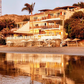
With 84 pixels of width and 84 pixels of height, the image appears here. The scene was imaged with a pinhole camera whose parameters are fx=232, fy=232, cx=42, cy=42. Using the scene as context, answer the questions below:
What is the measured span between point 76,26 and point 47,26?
11.3m

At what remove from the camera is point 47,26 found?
2388 inches

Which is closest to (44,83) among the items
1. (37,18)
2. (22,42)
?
(22,42)

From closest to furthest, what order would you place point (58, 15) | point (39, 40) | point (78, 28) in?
point (78, 28)
point (39, 40)
point (58, 15)

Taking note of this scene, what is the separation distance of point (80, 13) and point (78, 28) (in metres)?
10.0

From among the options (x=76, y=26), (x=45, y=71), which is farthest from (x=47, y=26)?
(x=45, y=71)

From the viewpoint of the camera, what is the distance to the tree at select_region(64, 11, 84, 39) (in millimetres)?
50569

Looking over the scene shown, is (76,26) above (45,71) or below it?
above

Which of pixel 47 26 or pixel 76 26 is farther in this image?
pixel 47 26

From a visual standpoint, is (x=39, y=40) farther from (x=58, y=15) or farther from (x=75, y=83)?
(x=75, y=83)

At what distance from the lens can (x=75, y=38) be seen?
172ft

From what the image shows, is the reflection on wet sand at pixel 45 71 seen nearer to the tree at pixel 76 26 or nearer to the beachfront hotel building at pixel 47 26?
the tree at pixel 76 26

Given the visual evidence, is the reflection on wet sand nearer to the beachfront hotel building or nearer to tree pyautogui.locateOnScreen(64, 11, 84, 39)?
tree pyautogui.locateOnScreen(64, 11, 84, 39)

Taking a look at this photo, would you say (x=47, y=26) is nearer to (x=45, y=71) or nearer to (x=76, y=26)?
(x=76, y=26)

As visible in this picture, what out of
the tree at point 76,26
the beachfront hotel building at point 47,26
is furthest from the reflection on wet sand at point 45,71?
the beachfront hotel building at point 47,26
